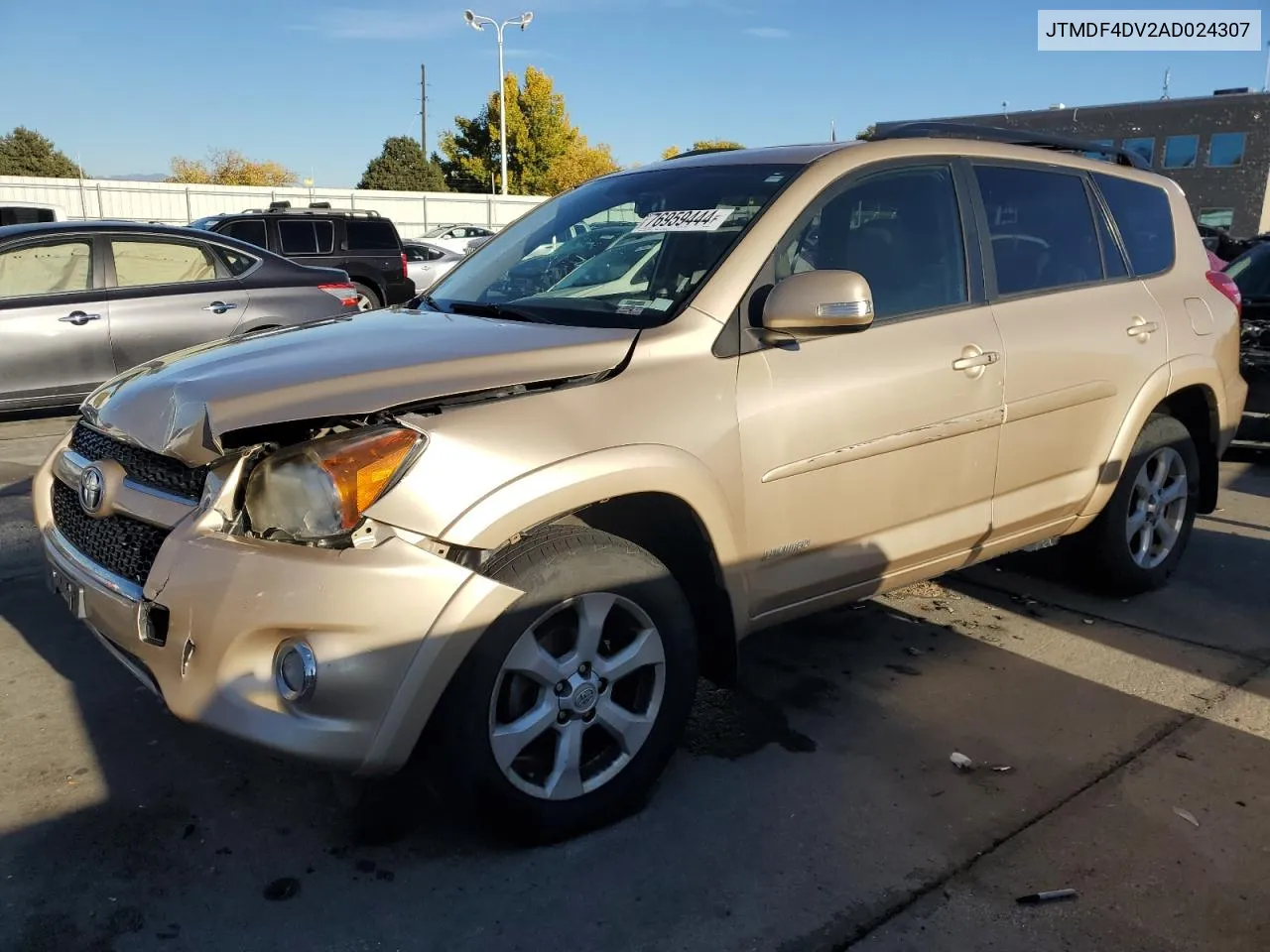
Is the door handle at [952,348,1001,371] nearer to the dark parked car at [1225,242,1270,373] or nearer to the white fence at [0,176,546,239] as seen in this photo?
the dark parked car at [1225,242,1270,373]

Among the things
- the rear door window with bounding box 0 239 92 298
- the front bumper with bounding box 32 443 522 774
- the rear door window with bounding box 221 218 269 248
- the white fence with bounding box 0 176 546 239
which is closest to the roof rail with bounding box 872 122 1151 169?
the front bumper with bounding box 32 443 522 774

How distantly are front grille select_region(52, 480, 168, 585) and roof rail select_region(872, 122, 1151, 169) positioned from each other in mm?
2632

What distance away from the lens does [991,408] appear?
3480mm

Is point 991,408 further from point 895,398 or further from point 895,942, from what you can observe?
point 895,942

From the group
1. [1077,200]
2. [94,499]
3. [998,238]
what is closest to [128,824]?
[94,499]

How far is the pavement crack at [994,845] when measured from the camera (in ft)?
7.52

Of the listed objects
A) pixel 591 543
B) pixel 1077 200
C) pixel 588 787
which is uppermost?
pixel 1077 200

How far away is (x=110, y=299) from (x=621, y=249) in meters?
5.59

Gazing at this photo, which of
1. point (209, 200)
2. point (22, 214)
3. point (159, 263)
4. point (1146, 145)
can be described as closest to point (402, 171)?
point (209, 200)

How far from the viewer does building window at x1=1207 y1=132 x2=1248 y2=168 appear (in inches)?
1400

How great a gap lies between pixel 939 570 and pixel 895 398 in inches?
30.7

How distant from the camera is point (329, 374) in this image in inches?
98.0

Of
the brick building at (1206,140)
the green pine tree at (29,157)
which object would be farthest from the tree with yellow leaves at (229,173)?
the brick building at (1206,140)

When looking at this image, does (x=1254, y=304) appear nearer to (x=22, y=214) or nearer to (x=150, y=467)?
(x=150, y=467)
